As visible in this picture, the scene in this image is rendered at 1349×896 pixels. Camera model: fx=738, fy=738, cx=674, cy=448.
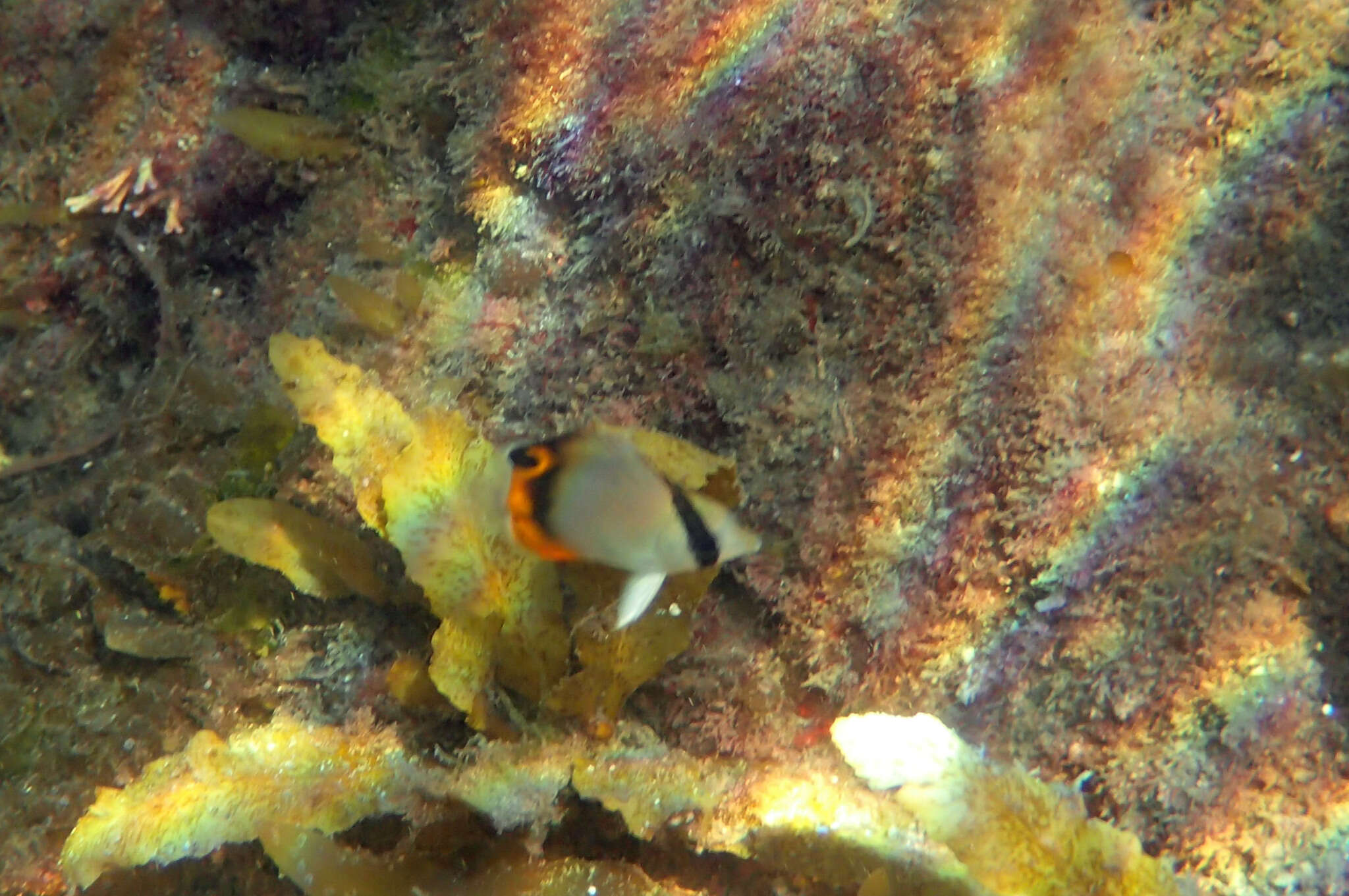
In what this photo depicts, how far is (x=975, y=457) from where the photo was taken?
7.32ft

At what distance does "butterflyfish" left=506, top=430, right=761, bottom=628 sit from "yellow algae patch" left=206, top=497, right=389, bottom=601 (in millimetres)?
1032

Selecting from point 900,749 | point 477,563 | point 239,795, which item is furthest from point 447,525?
point 900,749

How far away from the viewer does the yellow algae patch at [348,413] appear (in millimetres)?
2381

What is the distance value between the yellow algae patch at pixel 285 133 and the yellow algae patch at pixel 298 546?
158 centimetres

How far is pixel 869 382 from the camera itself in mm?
2352

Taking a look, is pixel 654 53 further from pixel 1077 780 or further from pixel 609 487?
pixel 1077 780

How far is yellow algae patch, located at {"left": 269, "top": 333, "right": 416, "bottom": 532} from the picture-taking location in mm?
2381

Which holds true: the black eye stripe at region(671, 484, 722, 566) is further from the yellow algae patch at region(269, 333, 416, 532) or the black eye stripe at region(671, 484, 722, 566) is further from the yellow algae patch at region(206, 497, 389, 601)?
the yellow algae patch at region(206, 497, 389, 601)

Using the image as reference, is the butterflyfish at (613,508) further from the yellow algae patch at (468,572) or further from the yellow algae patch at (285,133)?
the yellow algae patch at (285,133)

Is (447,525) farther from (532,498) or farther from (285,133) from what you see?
(285,133)

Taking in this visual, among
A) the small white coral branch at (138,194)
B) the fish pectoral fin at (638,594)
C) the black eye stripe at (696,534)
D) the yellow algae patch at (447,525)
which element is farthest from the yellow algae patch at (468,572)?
the small white coral branch at (138,194)

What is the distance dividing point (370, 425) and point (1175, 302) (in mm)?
2559

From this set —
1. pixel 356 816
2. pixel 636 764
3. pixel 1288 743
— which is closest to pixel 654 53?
pixel 636 764

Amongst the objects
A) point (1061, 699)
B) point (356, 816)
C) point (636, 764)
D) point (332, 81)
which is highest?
point (332, 81)
